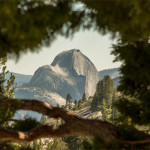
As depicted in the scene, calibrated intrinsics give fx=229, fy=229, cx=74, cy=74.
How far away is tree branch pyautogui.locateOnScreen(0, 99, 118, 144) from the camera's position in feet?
20.3

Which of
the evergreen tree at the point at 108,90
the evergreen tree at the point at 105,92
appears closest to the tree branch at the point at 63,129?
the evergreen tree at the point at 105,92

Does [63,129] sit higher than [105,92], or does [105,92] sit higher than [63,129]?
[105,92]

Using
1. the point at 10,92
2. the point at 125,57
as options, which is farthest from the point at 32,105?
the point at 10,92

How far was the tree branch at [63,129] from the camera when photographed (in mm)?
6180

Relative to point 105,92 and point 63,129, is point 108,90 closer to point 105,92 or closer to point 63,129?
point 105,92

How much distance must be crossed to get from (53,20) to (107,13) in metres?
1.00

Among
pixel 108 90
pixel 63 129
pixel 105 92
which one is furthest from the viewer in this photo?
pixel 105 92

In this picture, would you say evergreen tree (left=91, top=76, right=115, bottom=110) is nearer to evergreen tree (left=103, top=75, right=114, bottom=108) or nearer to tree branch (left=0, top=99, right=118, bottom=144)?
A: evergreen tree (left=103, top=75, right=114, bottom=108)

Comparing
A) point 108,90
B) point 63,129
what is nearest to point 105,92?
point 108,90

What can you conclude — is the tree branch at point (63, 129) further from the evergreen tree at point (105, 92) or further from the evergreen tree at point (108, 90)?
the evergreen tree at point (108, 90)

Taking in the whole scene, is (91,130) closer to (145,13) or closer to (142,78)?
(142,78)

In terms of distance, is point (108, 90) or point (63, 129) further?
point (108, 90)

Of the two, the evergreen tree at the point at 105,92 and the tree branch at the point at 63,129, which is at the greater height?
the evergreen tree at the point at 105,92

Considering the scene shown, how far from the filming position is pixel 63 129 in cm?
640
